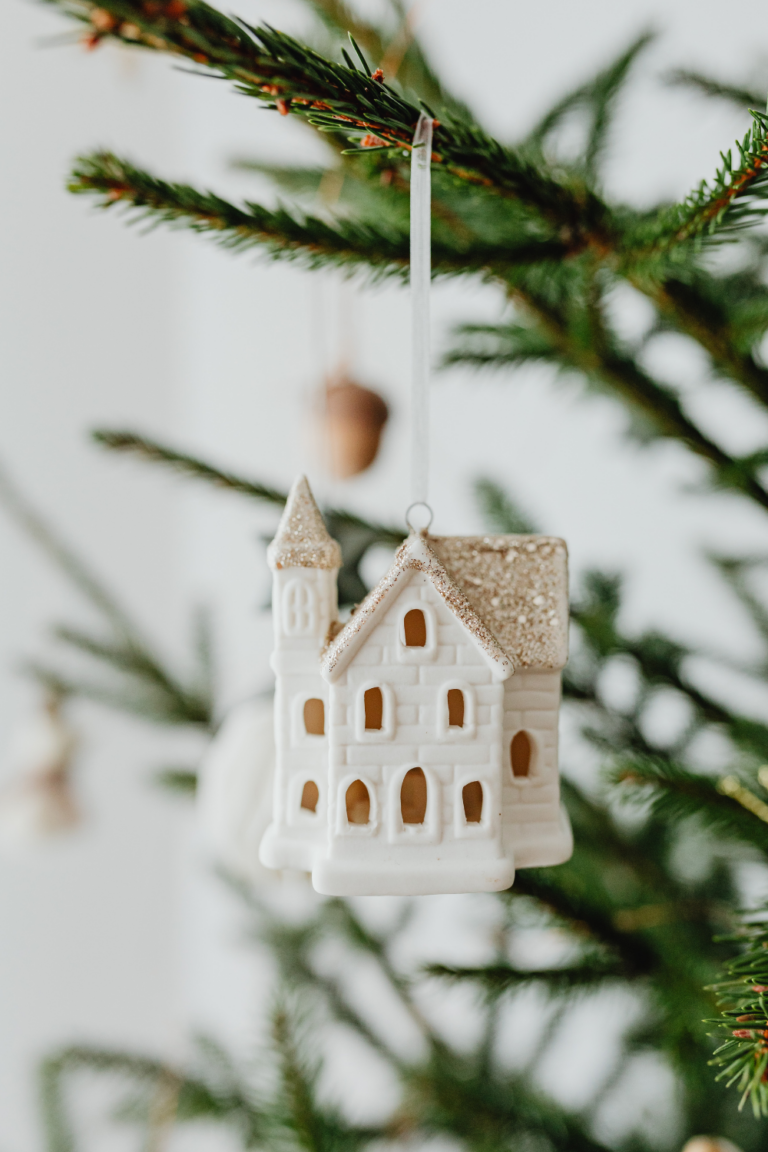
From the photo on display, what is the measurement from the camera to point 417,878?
0.39 meters

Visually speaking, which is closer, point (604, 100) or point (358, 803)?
point (358, 803)

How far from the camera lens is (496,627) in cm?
42

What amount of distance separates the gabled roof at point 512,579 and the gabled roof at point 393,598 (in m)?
0.02

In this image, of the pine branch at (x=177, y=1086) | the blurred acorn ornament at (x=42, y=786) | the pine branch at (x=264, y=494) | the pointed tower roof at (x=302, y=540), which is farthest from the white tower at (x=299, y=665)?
the blurred acorn ornament at (x=42, y=786)

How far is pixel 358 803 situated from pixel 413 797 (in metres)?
0.03

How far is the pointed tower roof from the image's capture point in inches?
16.6

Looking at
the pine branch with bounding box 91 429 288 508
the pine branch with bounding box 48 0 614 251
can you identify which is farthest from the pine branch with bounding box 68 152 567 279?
the pine branch with bounding box 91 429 288 508

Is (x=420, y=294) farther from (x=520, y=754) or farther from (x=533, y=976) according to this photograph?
(x=533, y=976)

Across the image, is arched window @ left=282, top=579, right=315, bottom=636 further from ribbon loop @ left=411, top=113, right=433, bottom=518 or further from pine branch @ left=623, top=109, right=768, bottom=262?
pine branch @ left=623, top=109, right=768, bottom=262

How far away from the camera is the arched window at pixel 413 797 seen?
41 centimetres

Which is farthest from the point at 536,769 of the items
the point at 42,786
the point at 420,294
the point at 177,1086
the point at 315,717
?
the point at 42,786

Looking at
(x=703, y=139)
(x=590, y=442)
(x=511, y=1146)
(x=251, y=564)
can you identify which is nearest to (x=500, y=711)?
(x=511, y=1146)

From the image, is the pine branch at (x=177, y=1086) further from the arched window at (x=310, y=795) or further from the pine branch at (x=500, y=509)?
the pine branch at (x=500, y=509)

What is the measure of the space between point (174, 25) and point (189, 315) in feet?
4.76
